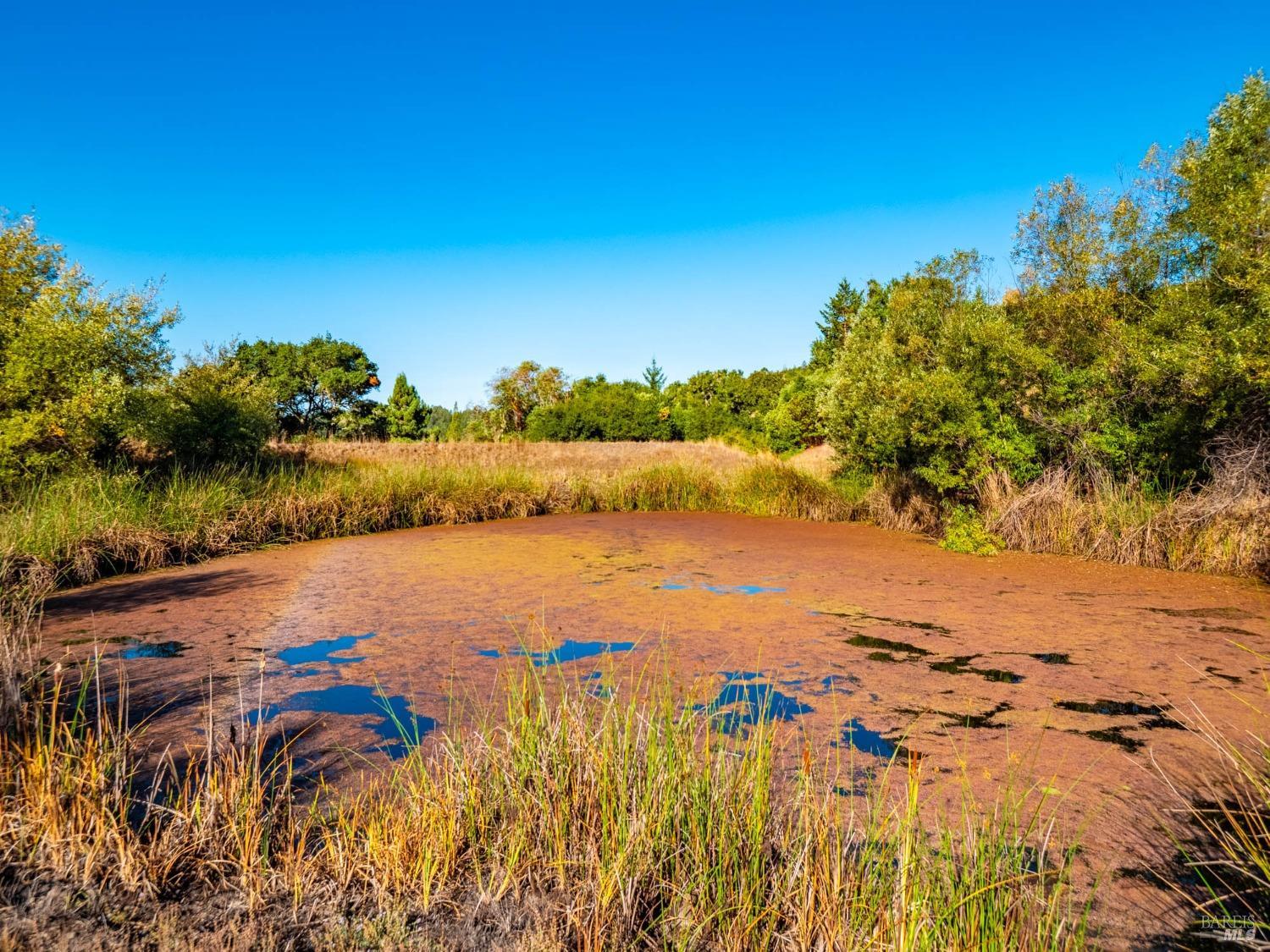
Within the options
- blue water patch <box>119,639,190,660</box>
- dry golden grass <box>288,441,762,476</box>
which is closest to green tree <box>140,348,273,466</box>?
dry golden grass <box>288,441,762,476</box>

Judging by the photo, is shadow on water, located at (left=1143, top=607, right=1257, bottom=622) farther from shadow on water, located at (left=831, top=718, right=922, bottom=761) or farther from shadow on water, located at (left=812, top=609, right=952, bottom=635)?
shadow on water, located at (left=831, top=718, right=922, bottom=761)

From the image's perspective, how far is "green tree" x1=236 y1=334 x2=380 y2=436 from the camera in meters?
38.2

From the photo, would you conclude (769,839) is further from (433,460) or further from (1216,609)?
(433,460)

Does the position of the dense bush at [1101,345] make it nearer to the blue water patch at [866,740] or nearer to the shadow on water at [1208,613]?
the shadow on water at [1208,613]

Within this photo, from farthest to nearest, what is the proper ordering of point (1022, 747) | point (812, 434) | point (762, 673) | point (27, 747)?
point (812, 434) < point (762, 673) < point (1022, 747) < point (27, 747)

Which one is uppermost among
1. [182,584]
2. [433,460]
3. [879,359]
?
[879,359]

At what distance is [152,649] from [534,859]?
370 cm

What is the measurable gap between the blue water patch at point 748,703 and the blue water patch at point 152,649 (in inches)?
135

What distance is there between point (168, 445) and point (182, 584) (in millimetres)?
5542

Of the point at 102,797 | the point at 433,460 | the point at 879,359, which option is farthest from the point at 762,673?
the point at 433,460

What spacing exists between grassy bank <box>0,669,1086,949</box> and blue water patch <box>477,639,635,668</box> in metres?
1.82

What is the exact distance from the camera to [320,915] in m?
1.95

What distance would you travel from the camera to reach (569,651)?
4574mm

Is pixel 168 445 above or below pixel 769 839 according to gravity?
above
